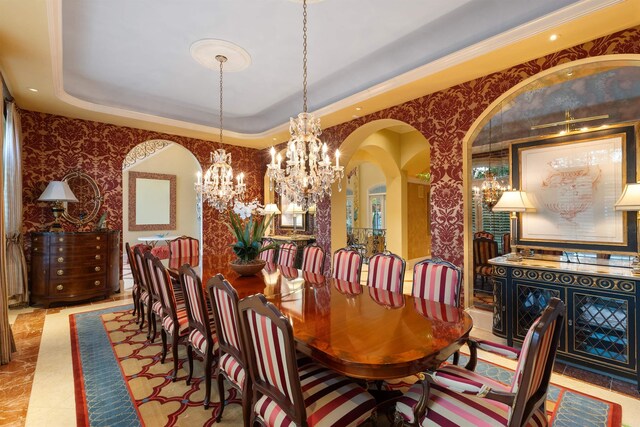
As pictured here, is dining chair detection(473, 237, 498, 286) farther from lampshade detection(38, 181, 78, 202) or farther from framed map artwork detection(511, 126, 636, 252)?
lampshade detection(38, 181, 78, 202)

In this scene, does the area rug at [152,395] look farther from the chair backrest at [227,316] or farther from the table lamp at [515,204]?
the table lamp at [515,204]

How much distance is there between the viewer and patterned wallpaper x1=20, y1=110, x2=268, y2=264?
4.45 meters

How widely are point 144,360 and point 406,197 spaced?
243 inches

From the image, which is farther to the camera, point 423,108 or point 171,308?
point 423,108

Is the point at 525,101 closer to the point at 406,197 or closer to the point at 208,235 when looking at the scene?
the point at 406,197

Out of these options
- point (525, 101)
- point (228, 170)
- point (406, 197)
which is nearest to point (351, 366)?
point (228, 170)

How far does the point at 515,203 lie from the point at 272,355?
114 inches

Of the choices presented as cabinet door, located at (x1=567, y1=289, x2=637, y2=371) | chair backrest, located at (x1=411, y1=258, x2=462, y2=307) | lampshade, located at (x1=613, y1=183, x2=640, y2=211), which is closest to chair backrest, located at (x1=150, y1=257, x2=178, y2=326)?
chair backrest, located at (x1=411, y1=258, x2=462, y2=307)

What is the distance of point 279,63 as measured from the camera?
362 centimetres

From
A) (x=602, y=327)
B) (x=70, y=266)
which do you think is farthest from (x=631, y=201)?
(x=70, y=266)

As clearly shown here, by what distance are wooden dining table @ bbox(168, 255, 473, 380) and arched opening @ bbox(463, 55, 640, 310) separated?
1798 millimetres

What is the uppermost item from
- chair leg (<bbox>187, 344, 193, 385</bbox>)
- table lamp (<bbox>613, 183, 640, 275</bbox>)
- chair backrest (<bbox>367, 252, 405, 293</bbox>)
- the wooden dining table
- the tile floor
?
table lamp (<bbox>613, 183, 640, 275</bbox>)

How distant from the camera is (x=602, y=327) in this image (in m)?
2.41

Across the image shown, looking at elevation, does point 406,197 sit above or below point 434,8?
below
